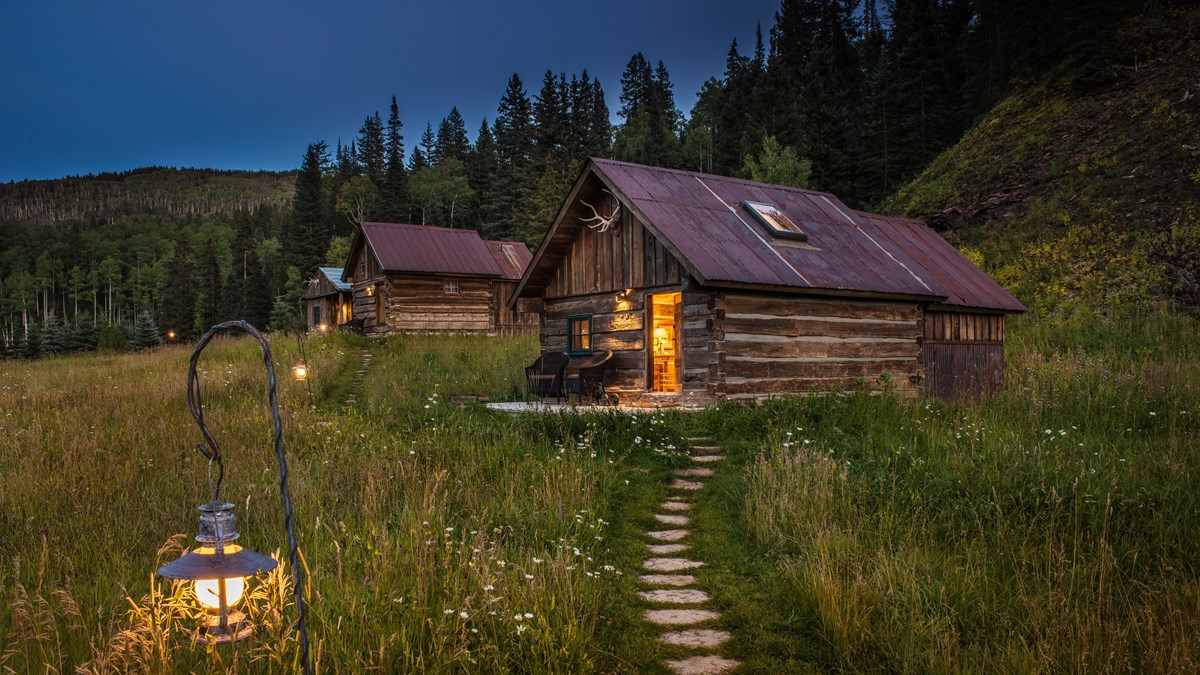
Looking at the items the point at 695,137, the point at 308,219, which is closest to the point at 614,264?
the point at 695,137

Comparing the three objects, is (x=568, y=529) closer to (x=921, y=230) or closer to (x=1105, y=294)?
(x=921, y=230)

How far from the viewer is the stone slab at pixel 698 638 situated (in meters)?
5.54

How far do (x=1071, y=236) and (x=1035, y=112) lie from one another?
38.9 ft

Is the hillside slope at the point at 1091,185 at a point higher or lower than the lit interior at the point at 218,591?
higher

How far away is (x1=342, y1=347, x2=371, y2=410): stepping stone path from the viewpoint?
60.4 ft

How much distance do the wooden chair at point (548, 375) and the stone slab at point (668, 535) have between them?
9.50m

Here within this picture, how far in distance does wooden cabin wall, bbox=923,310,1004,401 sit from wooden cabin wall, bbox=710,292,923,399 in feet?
3.72

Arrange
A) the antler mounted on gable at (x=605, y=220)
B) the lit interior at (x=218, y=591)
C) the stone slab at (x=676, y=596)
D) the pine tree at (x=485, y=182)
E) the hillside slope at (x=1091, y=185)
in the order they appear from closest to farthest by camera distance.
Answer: the lit interior at (x=218, y=591) → the stone slab at (x=676, y=596) → the antler mounted on gable at (x=605, y=220) → the hillside slope at (x=1091, y=185) → the pine tree at (x=485, y=182)

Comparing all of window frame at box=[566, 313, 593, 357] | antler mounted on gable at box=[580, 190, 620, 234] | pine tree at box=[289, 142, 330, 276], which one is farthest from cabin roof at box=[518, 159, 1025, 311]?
pine tree at box=[289, 142, 330, 276]

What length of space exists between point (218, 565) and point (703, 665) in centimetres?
344

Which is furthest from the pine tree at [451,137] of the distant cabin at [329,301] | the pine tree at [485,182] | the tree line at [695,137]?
the distant cabin at [329,301]

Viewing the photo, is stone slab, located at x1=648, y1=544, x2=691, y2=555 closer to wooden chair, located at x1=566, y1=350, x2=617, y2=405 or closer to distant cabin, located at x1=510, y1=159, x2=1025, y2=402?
distant cabin, located at x1=510, y1=159, x2=1025, y2=402

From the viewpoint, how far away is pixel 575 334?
19219 millimetres

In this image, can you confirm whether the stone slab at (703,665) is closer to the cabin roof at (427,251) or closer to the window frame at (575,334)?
the window frame at (575,334)
